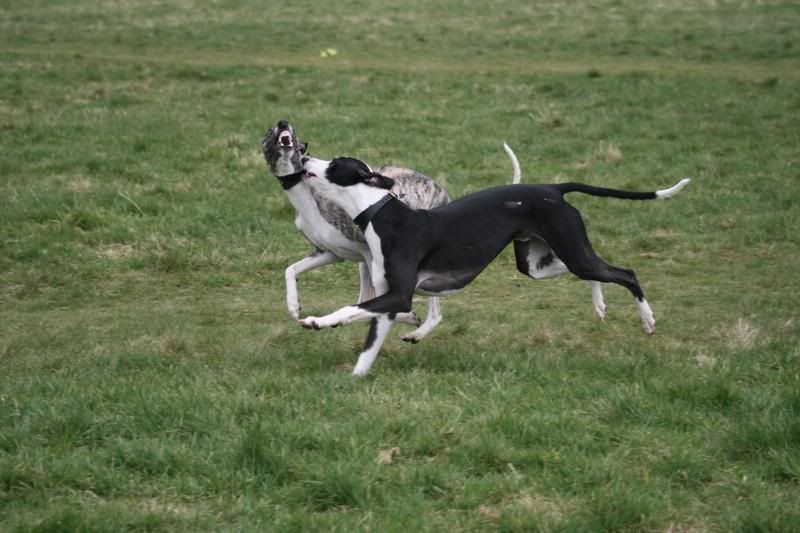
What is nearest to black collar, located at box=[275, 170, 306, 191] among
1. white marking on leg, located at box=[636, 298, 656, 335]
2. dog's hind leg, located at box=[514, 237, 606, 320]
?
dog's hind leg, located at box=[514, 237, 606, 320]

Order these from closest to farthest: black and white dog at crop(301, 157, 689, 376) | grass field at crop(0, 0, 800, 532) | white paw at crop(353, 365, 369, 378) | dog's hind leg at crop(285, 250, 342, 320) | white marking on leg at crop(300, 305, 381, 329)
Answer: grass field at crop(0, 0, 800, 532), white marking on leg at crop(300, 305, 381, 329), white paw at crop(353, 365, 369, 378), black and white dog at crop(301, 157, 689, 376), dog's hind leg at crop(285, 250, 342, 320)

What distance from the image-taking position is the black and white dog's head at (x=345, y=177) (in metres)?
6.83

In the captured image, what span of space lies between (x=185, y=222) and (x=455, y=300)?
2916 mm

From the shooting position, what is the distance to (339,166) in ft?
22.5

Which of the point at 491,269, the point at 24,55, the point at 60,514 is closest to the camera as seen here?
the point at 60,514

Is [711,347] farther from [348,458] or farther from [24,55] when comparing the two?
[24,55]

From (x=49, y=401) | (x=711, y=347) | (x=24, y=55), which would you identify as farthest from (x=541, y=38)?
(x=49, y=401)

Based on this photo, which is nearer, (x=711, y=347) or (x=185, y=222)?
(x=711, y=347)

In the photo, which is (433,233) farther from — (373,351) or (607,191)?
(607,191)

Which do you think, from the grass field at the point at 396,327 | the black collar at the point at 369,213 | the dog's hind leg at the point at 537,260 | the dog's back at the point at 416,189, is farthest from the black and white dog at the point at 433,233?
the dog's back at the point at 416,189

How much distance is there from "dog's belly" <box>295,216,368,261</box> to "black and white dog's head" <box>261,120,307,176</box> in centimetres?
41

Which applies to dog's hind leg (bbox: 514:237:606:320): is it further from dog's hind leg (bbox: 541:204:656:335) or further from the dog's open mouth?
the dog's open mouth

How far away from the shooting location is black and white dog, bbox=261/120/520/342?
7.16 m

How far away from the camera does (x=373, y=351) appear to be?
263 inches
